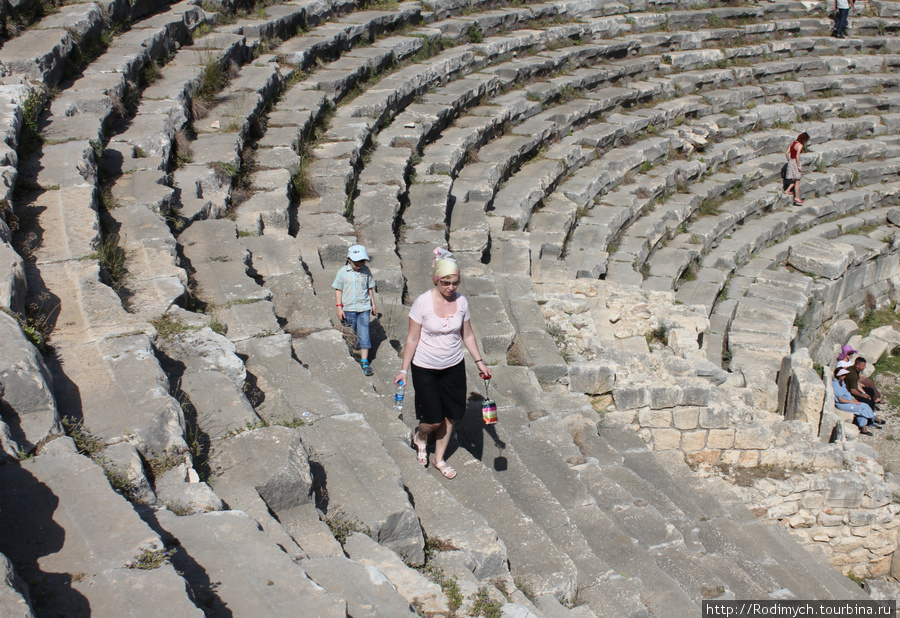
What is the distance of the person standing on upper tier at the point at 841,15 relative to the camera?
1642cm

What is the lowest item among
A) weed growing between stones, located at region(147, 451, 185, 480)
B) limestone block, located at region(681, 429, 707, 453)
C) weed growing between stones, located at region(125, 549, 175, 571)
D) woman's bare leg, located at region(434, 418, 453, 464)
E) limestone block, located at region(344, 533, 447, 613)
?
limestone block, located at region(681, 429, 707, 453)

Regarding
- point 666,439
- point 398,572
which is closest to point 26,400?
point 398,572

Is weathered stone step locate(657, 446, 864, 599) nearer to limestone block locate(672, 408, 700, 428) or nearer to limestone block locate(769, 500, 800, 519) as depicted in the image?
limestone block locate(769, 500, 800, 519)

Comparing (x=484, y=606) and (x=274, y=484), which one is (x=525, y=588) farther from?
(x=274, y=484)

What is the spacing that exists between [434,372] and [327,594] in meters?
2.12

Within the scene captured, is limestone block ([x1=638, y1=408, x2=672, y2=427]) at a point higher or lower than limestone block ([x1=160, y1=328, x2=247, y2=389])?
lower

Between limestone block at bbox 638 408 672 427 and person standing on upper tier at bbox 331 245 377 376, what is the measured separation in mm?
2485

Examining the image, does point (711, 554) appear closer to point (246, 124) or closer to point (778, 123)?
point (246, 124)

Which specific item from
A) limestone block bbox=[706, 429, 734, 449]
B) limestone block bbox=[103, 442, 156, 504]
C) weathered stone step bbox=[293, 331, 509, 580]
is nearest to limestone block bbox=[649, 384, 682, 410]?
limestone block bbox=[706, 429, 734, 449]

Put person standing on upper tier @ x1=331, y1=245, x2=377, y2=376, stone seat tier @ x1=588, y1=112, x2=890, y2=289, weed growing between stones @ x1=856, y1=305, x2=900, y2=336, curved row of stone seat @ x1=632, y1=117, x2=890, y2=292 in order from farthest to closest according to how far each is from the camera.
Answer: weed growing between stones @ x1=856, y1=305, x2=900, y2=336 → stone seat tier @ x1=588, y1=112, x2=890, y2=289 → curved row of stone seat @ x1=632, y1=117, x2=890, y2=292 → person standing on upper tier @ x1=331, y1=245, x2=377, y2=376

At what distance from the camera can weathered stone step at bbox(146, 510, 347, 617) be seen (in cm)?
293

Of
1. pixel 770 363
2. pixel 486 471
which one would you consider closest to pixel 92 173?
pixel 486 471

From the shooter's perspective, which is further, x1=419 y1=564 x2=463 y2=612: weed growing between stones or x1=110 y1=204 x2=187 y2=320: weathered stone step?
x1=110 y1=204 x2=187 y2=320: weathered stone step

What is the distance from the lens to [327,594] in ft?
9.79
